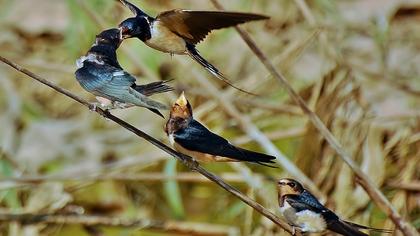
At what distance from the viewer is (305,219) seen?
102 centimetres

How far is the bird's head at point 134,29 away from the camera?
719 millimetres

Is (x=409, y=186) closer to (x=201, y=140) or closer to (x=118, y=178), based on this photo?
(x=118, y=178)

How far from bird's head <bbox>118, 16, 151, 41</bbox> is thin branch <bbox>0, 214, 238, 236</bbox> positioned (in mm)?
1331

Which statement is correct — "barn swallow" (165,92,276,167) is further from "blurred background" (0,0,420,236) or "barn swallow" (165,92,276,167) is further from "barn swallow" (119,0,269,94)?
"blurred background" (0,0,420,236)

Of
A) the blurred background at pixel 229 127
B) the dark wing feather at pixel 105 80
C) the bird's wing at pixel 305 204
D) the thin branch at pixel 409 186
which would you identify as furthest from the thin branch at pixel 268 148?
the dark wing feather at pixel 105 80

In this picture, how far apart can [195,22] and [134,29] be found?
0.05 meters

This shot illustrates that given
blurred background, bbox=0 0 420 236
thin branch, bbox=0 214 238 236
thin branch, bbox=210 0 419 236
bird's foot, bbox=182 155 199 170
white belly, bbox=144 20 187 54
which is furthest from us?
thin branch, bbox=0 214 238 236

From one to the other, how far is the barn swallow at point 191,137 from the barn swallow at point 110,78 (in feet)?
0.26

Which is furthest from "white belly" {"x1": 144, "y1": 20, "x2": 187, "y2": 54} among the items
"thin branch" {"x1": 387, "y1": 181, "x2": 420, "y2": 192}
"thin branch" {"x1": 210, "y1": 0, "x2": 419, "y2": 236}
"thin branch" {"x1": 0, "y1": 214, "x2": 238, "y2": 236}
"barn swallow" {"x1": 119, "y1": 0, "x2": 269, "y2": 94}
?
"thin branch" {"x1": 0, "y1": 214, "x2": 238, "y2": 236}

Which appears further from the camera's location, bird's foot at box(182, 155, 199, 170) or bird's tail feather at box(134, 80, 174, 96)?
bird's foot at box(182, 155, 199, 170)

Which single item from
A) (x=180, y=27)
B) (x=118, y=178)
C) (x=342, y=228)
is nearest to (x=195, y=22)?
(x=180, y=27)

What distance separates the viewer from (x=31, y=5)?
383cm

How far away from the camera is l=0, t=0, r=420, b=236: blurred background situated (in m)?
1.88

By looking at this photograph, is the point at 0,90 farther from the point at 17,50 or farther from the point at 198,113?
the point at 198,113
